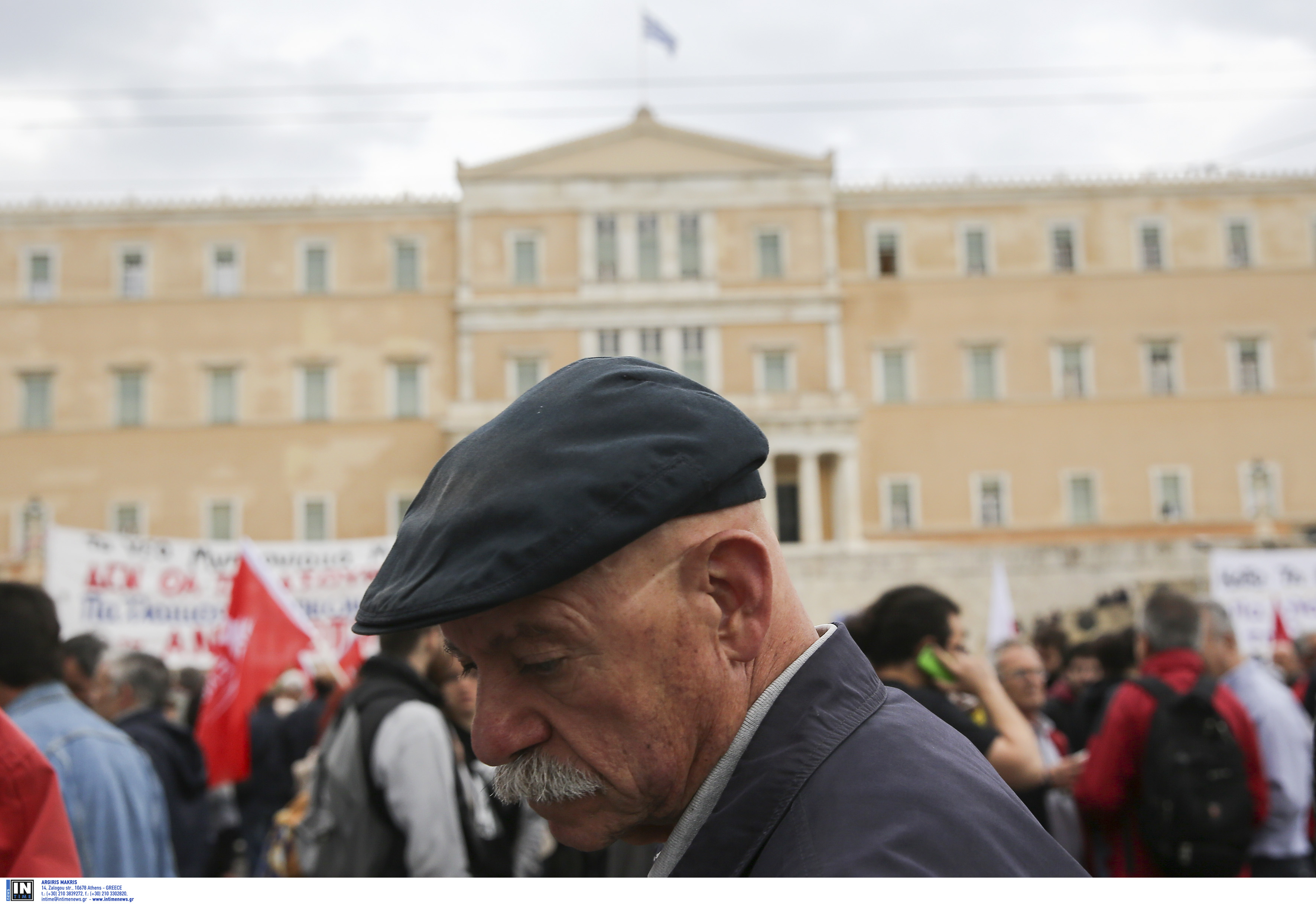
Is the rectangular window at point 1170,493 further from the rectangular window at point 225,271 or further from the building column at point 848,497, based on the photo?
the rectangular window at point 225,271

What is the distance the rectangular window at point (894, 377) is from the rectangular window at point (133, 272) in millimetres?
18437

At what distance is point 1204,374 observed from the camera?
2920cm

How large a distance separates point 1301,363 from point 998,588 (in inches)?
1010

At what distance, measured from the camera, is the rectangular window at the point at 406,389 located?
1144 inches

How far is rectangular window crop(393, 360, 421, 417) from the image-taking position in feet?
95.3

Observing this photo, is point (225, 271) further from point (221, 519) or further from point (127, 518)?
point (127, 518)

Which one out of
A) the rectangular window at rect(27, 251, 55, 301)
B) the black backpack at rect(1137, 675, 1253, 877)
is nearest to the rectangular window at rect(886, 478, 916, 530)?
the rectangular window at rect(27, 251, 55, 301)

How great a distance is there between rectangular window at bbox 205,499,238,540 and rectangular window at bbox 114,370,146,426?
2.82 m

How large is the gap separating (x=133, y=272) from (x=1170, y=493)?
2609cm

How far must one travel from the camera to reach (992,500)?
1134 inches

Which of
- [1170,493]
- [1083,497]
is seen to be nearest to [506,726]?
[1083,497]

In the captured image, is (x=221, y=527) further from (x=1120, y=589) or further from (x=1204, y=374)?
(x=1204, y=374)

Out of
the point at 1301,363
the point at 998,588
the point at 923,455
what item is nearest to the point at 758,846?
the point at 998,588
